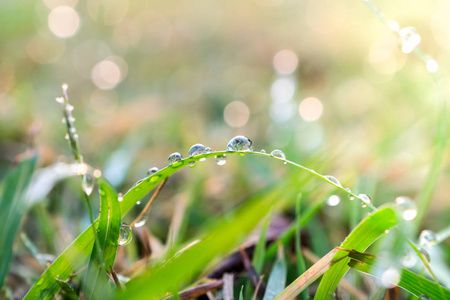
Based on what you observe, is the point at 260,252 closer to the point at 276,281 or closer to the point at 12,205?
the point at 276,281

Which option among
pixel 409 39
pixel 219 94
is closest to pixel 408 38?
pixel 409 39

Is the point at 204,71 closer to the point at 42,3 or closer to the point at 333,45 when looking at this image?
the point at 333,45

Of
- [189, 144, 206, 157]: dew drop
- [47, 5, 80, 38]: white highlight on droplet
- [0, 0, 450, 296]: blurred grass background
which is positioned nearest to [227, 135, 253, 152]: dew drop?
[189, 144, 206, 157]: dew drop

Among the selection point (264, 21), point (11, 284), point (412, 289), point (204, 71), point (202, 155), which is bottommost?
point (11, 284)

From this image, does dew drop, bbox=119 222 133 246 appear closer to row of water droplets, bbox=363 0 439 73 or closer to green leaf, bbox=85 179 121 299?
green leaf, bbox=85 179 121 299

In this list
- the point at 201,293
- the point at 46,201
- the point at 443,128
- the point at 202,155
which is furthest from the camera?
the point at 46,201

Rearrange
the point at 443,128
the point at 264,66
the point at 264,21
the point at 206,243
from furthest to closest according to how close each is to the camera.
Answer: the point at 264,21 → the point at 264,66 → the point at 443,128 → the point at 206,243

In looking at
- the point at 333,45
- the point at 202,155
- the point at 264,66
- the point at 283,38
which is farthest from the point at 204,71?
the point at 202,155
